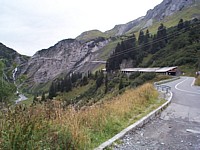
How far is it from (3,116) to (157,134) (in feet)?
15.2

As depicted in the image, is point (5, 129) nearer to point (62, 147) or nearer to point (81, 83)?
point (62, 147)

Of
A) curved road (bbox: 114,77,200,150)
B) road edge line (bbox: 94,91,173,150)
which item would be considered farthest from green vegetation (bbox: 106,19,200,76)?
curved road (bbox: 114,77,200,150)

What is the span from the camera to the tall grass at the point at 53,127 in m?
4.13

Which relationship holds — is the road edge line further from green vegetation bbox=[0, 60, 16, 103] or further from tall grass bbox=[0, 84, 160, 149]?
green vegetation bbox=[0, 60, 16, 103]

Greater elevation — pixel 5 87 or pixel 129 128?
pixel 129 128

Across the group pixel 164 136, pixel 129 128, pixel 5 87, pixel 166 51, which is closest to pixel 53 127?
pixel 129 128

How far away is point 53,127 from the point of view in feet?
17.2

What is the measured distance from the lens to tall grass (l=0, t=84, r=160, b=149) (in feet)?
13.6

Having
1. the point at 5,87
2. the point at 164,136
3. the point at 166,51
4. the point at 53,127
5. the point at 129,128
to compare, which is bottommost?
the point at 5,87

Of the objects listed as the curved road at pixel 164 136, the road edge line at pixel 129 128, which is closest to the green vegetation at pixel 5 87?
the road edge line at pixel 129 128

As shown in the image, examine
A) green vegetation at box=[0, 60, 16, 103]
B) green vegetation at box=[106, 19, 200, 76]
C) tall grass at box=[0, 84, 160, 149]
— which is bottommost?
green vegetation at box=[0, 60, 16, 103]

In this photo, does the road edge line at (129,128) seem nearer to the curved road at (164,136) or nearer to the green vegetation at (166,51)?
the curved road at (164,136)

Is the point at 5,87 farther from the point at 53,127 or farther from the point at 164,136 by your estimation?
the point at 53,127

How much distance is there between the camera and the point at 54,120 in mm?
5633
